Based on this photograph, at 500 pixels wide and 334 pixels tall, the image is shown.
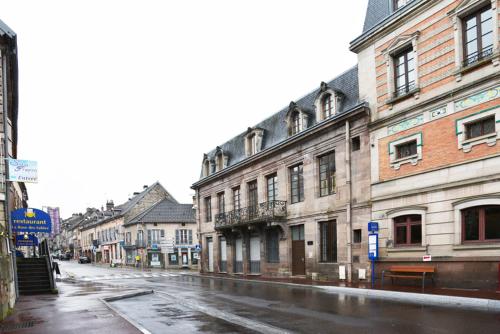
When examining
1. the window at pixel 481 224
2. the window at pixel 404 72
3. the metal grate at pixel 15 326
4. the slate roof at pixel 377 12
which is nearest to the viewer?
the metal grate at pixel 15 326

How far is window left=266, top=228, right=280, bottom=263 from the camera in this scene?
26359 millimetres

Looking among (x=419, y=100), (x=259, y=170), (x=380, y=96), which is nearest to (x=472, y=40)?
(x=419, y=100)

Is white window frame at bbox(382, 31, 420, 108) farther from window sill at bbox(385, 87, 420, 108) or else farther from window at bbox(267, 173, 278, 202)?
window at bbox(267, 173, 278, 202)

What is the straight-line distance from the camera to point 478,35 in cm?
1506

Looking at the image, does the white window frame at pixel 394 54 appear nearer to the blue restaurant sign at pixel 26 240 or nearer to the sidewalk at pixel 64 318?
the sidewalk at pixel 64 318

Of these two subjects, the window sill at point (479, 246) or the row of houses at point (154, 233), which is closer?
the window sill at point (479, 246)

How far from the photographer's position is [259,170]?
1111 inches

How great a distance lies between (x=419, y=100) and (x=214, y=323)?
1159cm

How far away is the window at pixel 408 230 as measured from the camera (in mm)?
17016

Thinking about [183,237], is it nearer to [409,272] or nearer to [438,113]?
[409,272]

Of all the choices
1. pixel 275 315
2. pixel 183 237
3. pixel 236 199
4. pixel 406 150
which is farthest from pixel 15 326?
pixel 183 237

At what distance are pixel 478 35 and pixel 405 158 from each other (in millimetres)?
4968

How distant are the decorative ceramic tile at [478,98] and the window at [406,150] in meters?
2.39

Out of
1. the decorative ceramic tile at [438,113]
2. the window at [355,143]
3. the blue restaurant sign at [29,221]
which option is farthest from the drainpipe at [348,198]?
the blue restaurant sign at [29,221]
